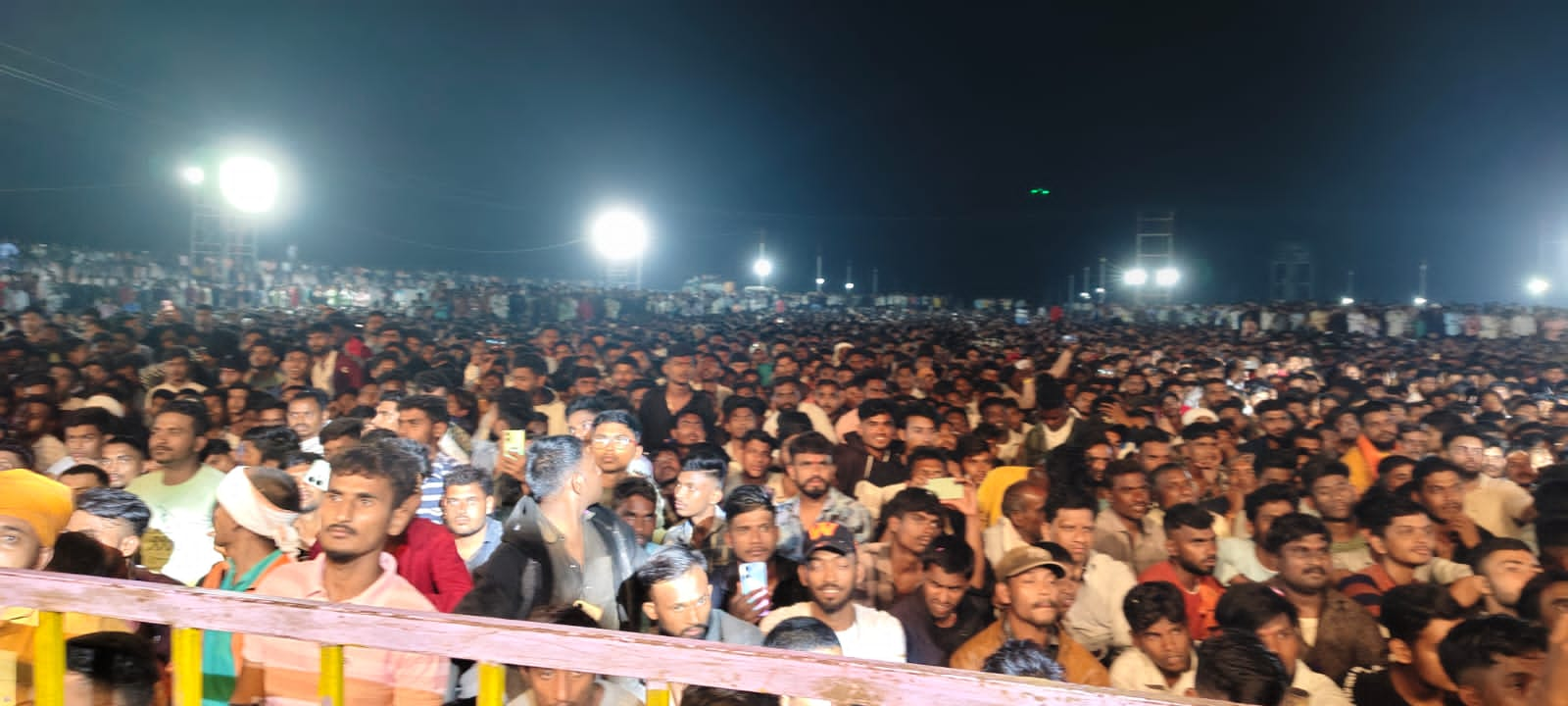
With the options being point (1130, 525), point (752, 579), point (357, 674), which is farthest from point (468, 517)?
point (1130, 525)

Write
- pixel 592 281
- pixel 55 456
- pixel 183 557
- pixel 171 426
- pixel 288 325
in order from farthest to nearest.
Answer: pixel 592 281
pixel 288 325
pixel 55 456
pixel 171 426
pixel 183 557

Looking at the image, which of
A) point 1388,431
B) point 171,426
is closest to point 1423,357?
point 1388,431

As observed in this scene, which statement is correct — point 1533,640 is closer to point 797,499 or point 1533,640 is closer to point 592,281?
point 797,499

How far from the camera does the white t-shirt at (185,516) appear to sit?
4980 millimetres

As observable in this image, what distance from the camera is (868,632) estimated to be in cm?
410

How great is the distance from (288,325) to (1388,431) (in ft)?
55.3

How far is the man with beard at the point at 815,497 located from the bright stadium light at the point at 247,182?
2279cm

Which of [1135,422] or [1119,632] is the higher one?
[1135,422]

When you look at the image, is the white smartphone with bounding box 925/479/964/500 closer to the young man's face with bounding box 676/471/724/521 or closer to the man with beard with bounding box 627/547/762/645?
the young man's face with bounding box 676/471/724/521

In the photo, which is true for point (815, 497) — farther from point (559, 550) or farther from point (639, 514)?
point (559, 550)

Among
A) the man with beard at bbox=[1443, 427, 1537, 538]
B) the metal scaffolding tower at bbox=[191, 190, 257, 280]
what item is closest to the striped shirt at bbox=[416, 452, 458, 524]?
the man with beard at bbox=[1443, 427, 1537, 538]

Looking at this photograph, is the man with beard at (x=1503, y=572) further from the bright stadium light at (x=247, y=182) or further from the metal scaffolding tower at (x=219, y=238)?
the bright stadium light at (x=247, y=182)

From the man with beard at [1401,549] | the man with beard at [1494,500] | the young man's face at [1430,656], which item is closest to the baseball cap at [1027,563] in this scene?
the young man's face at [1430,656]

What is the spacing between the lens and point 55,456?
6.62 meters
